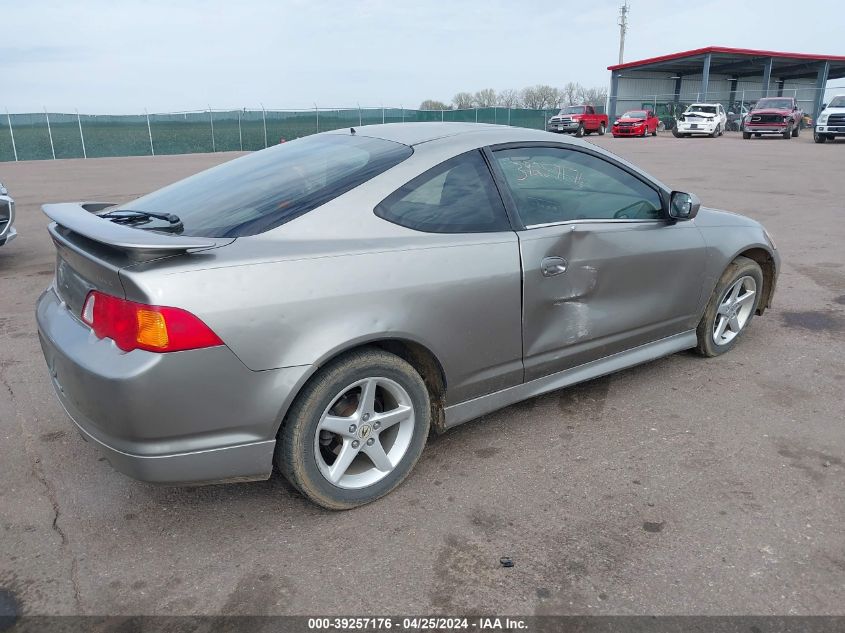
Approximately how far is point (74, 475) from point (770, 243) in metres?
4.40

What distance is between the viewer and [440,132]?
3.26 m

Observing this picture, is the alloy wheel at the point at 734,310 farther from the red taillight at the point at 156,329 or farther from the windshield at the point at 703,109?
the windshield at the point at 703,109

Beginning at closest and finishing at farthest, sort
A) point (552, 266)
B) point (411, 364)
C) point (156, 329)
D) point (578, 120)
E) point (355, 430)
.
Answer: point (156, 329)
point (355, 430)
point (411, 364)
point (552, 266)
point (578, 120)

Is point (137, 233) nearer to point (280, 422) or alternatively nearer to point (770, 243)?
point (280, 422)

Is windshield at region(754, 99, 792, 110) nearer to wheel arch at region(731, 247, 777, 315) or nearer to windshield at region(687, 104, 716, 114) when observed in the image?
windshield at region(687, 104, 716, 114)

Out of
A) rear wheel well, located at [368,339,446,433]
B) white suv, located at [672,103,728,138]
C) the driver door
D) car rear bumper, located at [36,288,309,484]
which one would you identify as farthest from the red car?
car rear bumper, located at [36,288,309,484]

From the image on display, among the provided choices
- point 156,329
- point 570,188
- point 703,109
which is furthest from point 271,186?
point 703,109

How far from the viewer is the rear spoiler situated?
7.29 feet

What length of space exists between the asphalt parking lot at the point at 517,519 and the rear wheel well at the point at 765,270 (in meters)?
0.62

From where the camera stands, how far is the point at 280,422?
2486mm

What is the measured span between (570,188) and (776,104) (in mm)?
32982

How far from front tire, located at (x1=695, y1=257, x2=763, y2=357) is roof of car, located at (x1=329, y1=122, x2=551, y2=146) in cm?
161

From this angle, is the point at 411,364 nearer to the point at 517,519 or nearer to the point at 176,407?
the point at 517,519

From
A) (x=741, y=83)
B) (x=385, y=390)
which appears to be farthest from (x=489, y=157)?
(x=741, y=83)
